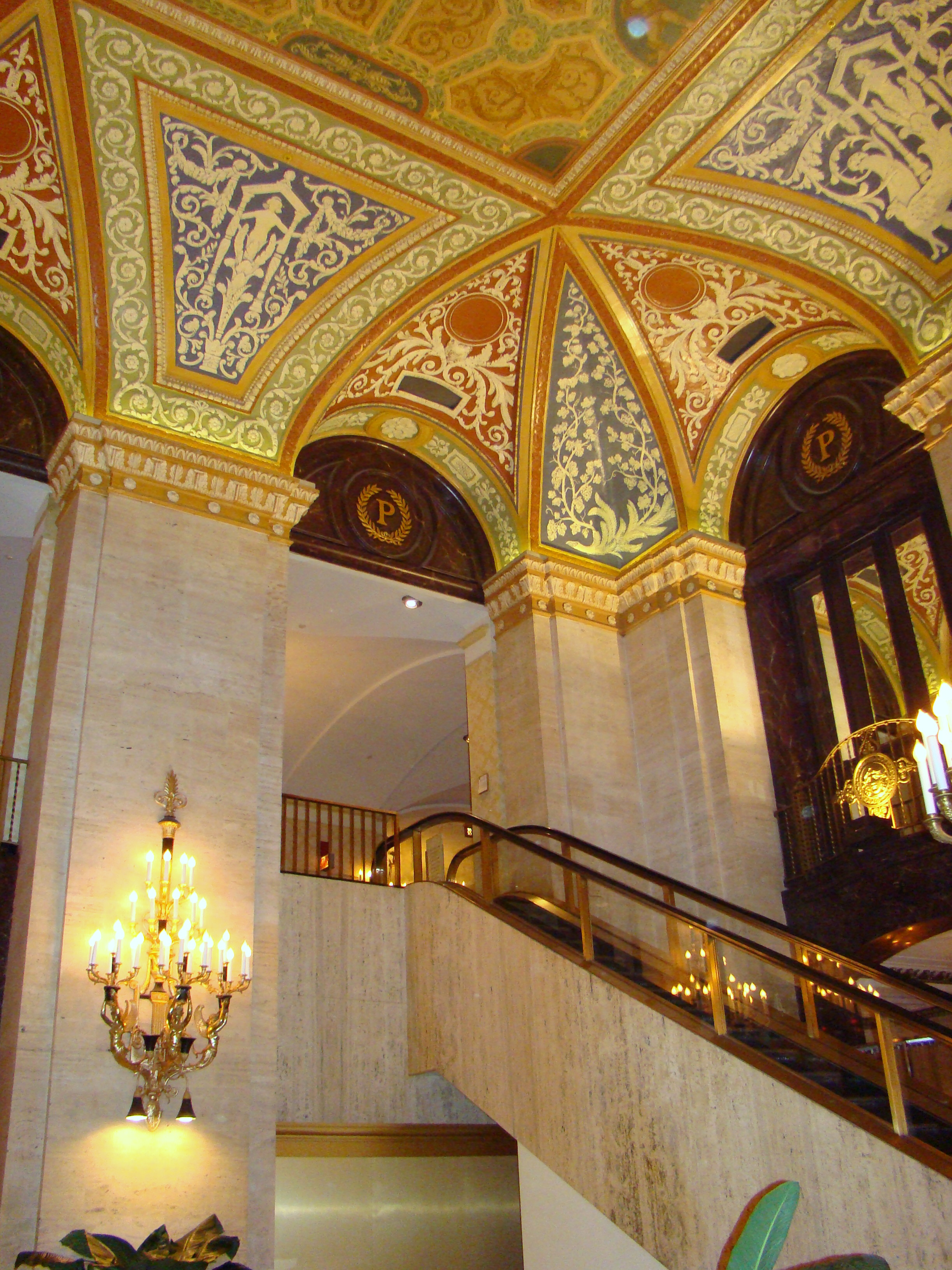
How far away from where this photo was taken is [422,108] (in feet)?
27.9

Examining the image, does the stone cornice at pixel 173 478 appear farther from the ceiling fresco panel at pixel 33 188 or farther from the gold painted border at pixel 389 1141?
the gold painted border at pixel 389 1141

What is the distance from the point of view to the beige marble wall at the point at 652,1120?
16.9ft

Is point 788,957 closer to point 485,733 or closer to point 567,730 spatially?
point 567,730

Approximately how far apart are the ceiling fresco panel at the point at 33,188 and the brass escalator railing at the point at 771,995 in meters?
5.46

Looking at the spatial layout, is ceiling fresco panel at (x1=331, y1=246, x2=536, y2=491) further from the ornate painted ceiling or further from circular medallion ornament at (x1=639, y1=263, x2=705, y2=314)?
circular medallion ornament at (x1=639, y1=263, x2=705, y2=314)

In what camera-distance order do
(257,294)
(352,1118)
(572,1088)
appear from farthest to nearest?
1. (257,294)
2. (352,1118)
3. (572,1088)

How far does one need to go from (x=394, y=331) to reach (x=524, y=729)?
371cm

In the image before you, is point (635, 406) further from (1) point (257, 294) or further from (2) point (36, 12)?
(2) point (36, 12)

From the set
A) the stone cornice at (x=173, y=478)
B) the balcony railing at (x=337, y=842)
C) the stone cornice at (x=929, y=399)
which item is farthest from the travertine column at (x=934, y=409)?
the balcony railing at (x=337, y=842)

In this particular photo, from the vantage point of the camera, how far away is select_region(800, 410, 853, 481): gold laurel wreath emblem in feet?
33.2

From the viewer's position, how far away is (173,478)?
29.3 ft

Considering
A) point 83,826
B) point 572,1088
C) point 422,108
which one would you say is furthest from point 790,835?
point 422,108

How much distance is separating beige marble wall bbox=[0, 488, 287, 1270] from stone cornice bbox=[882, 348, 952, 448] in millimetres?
4943

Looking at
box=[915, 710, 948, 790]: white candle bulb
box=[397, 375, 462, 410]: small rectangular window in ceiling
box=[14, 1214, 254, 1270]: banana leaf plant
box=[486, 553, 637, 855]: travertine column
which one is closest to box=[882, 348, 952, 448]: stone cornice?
box=[486, 553, 637, 855]: travertine column
